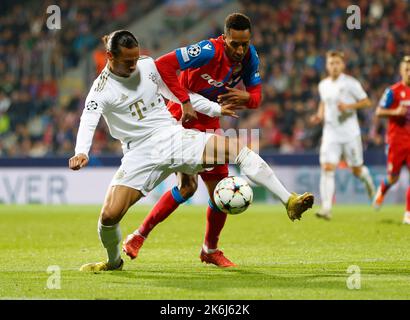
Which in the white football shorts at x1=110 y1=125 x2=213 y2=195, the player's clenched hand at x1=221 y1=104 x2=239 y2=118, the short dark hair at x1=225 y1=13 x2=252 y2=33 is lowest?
the white football shorts at x1=110 y1=125 x2=213 y2=195

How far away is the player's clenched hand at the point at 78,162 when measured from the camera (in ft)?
23.8

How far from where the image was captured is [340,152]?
14922 mm

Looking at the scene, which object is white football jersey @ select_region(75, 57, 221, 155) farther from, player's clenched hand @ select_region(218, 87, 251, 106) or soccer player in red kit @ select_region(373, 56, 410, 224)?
soccer player in red kit @ select_region(373, 56, 410, 224)

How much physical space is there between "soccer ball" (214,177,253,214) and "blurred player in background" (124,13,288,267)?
27.6 inches

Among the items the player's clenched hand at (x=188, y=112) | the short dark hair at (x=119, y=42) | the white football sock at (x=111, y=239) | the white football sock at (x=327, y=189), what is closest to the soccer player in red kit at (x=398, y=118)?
the white football sock at (x=327, y=189)

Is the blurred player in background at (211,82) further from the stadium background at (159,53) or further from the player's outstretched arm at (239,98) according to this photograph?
the stadium background at (159,53)

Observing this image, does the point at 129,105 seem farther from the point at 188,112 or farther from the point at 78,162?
the point at 78,162

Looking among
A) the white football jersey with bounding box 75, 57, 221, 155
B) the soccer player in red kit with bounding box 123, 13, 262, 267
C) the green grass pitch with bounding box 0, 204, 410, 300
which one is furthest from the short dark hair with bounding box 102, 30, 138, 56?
the green grass pitch with bounding box 0, 204, 410, 300

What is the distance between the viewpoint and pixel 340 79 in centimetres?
1498

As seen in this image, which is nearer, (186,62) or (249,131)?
(186,62)

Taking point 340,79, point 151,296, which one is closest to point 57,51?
point 340,79

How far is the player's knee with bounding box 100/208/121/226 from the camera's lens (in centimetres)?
764
